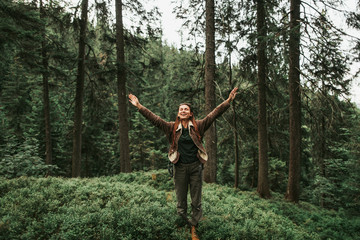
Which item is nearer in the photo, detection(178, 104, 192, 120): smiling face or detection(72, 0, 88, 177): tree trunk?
detection(178, 104, 192, 120): smiling face

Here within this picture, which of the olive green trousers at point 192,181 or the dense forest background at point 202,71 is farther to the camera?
the dense forest background at point 202,71

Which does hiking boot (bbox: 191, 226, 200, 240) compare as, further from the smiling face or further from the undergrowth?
the smiling face

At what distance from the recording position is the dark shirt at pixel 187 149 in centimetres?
446

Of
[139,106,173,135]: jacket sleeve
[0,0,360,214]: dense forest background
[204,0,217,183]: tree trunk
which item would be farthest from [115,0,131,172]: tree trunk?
[139,106,173,135]: jacket sleeve

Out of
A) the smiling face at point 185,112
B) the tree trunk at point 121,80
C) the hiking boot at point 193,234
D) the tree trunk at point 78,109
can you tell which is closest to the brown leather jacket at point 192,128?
the smiling face at point 185,112

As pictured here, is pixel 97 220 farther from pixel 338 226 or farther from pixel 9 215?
pixel 338 226

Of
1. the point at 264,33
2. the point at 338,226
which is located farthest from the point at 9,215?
the point at 338,226

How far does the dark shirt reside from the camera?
4.46m

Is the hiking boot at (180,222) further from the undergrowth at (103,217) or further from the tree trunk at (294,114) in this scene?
the tree trunk at (294,114)

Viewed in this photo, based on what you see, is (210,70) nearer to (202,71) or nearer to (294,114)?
(202,71)

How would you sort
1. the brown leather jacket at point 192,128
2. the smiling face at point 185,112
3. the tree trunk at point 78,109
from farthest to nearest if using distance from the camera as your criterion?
the tree trunk at point 78,109 < the smiling face at point 185,112 < the brown leather jacket at point 192,128

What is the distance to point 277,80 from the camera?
34.8 ft

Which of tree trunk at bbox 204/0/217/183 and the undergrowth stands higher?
tree trunk at bbox 204/0/217/183

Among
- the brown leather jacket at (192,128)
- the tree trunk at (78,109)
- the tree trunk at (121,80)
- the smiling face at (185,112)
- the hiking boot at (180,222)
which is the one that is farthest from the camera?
the tree trunk at (121,80)
